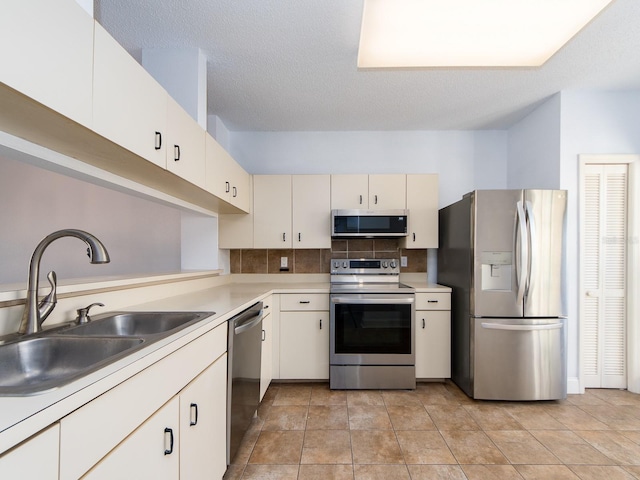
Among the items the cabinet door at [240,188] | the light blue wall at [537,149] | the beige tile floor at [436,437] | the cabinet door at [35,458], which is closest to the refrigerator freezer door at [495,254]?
the light blue wall at [537,149]

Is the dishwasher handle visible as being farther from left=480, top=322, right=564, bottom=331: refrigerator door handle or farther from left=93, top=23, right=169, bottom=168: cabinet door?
left=480, top=322, right=564, bottom=331: refrigerator door handle

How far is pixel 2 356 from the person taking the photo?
1.04m

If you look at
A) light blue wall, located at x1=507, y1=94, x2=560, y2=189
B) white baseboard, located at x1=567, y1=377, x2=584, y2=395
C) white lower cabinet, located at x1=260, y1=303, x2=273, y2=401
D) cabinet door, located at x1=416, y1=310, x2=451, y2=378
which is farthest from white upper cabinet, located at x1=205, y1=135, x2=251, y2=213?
white baseboard, located at x1=567, y1=377, x2=584, y2=395

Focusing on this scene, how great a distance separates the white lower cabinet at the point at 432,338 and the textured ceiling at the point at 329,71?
5.84ft

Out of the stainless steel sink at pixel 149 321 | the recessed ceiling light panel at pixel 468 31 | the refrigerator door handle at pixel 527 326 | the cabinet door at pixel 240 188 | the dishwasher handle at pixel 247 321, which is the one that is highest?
the recessed ceiling light panel at pixel 468 31

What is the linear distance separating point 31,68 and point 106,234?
3.32 meters

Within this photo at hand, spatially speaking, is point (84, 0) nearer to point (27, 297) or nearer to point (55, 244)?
point (27, 297)

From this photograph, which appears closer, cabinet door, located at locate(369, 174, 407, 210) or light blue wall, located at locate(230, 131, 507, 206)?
cabinet door, located at locate(369, 174, 407, 210)

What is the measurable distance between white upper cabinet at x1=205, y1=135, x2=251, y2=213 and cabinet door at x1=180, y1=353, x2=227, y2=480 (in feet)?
4.17

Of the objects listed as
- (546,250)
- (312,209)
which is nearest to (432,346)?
(546,250)

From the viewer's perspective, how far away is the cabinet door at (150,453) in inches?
33.0

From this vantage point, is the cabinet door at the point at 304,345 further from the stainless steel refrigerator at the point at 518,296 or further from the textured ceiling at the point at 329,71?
the textured ceiling at the point at 329,71

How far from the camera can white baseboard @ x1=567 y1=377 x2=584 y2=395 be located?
290 centimetres

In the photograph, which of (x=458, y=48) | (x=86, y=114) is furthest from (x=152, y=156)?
(x=458, y=48)
